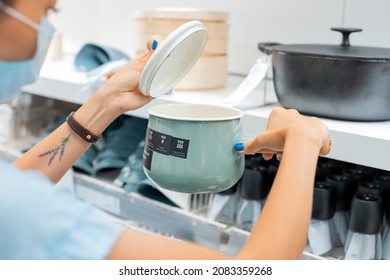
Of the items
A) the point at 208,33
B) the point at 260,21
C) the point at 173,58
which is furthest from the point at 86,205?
the point at 260,21

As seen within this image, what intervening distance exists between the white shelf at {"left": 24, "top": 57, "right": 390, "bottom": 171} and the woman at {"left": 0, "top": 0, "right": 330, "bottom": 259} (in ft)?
0.73

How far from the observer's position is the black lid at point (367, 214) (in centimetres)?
85

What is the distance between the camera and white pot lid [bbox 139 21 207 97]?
2.04ft

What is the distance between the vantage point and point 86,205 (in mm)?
470

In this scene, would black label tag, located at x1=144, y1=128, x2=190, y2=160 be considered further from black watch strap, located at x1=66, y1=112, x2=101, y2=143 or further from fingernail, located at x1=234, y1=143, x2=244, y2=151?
black watch strap, located at x1=66, y1=112, x2=101, y2=143

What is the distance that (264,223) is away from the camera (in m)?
0.50

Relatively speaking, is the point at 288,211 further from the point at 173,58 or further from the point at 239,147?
the point at 173,58

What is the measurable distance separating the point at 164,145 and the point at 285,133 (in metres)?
0.14

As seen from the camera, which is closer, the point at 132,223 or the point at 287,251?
the point at 287,251
